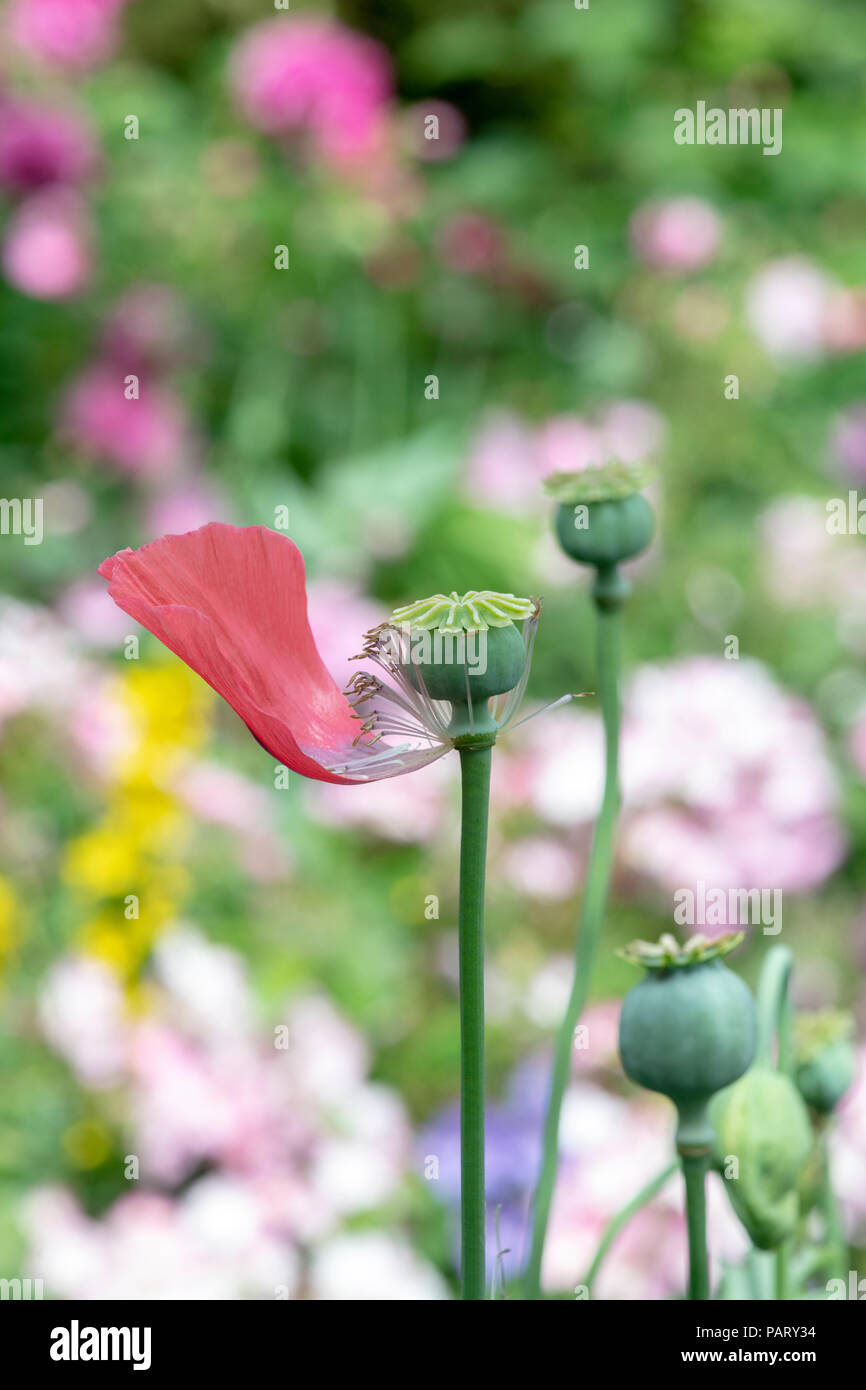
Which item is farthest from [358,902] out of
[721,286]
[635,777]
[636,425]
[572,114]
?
[572,114]

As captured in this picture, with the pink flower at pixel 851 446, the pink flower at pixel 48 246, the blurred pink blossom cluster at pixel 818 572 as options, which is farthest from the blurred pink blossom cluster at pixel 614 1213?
the pink flower at pixel 48 246

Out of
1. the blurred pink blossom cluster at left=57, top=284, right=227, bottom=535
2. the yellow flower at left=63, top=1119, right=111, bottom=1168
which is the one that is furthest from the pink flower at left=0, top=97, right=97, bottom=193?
the yellow flower at left=63, top=1119, right=111, bottom=1168

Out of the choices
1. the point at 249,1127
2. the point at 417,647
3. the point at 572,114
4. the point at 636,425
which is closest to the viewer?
the point at 417,647

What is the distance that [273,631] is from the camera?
11.4 inches

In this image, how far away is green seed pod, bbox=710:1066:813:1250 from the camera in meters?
0.33

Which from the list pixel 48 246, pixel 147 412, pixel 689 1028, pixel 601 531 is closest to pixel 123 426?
pixel 147 412

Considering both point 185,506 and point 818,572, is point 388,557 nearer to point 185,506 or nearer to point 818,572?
point 185,506

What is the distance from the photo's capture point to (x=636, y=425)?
1.54m

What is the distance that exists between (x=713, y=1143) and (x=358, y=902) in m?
0.80

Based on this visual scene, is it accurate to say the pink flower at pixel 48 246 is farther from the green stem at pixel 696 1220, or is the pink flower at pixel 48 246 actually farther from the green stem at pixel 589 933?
the green stem at pixel 696 1220

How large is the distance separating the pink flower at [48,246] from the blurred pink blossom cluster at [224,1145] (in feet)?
2.75

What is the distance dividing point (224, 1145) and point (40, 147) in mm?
1119

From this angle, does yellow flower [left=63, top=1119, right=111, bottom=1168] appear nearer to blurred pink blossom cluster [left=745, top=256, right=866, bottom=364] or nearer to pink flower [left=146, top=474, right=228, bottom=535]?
pink flower [left=146, top=474, right=228, bottom=535]
